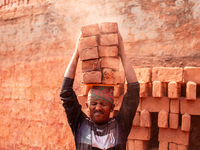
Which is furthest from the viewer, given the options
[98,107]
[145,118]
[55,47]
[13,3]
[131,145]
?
[13,3]

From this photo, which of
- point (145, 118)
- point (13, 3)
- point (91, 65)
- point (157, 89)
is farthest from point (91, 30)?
point (13, 3)

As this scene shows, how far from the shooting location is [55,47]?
455 cm

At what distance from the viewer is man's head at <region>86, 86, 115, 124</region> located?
2441mm

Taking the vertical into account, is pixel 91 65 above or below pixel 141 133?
above

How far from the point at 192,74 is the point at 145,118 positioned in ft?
3.15

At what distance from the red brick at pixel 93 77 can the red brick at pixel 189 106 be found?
1401mm

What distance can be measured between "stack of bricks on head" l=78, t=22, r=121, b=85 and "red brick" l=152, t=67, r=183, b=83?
879mm

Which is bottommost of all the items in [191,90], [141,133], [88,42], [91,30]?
[141,133]

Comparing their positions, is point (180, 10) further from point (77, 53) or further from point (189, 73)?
point (77, 53)

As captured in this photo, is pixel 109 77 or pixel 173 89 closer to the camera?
pixel 109 77

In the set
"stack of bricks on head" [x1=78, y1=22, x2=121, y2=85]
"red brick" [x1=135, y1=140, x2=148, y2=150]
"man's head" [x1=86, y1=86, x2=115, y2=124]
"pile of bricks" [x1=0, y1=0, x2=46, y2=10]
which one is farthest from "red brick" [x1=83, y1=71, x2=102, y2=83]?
"pile of bricks" [x1=0, y1=0, x2=46, y2=10]

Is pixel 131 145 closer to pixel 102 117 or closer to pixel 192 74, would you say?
pixel 102 117

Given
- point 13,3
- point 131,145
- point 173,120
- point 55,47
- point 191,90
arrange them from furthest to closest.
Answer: point 13,3 < point 55,47 < point 131,145 < point 173,120 < point 191,90

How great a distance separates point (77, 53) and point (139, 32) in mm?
1589
